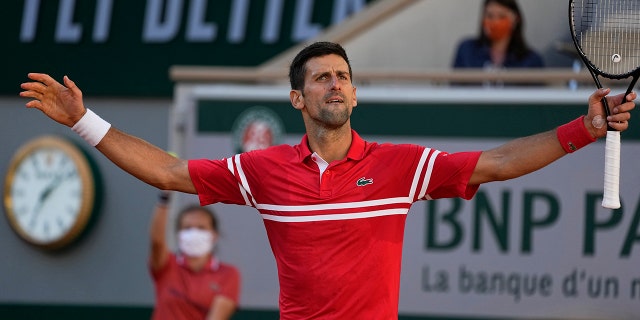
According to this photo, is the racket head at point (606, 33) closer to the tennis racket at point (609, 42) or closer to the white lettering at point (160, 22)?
the tennis racket at point (609, 42)

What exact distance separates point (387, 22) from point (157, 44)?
2.74 meters

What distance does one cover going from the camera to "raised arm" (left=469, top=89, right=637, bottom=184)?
16.0 ft

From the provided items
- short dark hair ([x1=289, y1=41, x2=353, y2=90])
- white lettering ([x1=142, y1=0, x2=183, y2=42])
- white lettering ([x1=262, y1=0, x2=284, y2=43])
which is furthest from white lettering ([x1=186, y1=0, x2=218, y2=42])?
short dark hair ([x1=289, y1=41, x2=353, y2=90])

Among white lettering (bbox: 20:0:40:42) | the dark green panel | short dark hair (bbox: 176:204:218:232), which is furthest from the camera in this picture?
white lettering (bbox: 20:0:40:42)

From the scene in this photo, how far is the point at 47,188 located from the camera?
10.6 metres

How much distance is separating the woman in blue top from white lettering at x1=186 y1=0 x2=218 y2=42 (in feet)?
9.69

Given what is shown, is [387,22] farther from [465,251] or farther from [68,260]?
[68,260]

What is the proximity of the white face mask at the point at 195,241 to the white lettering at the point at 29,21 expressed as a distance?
4.06 meters

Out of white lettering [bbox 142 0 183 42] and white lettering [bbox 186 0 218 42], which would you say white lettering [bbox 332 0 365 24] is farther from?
white lettering [bbox 142 0 183 42]

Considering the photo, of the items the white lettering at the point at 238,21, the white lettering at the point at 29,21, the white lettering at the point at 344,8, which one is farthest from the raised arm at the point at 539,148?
the white lettering at the point at 29,21

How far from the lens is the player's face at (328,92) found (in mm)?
5348

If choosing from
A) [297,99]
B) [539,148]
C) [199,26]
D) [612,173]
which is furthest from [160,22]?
[612,173]

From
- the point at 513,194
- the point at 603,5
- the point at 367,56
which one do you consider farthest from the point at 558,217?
the point at 603,5

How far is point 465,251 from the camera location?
8.41 metres
